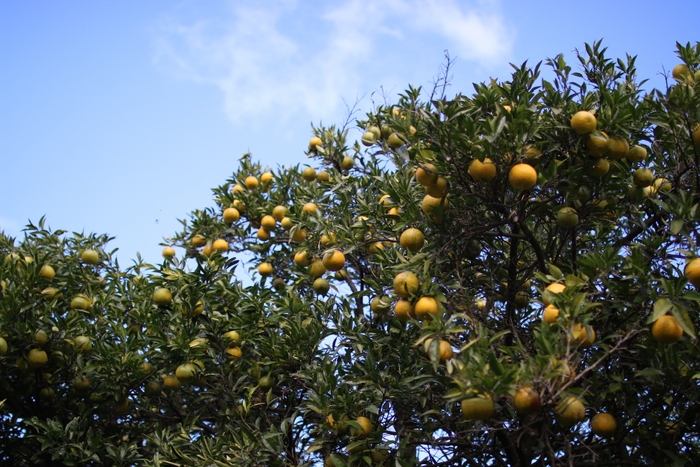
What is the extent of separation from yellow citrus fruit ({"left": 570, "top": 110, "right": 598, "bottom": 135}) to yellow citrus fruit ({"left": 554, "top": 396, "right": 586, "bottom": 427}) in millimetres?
1474

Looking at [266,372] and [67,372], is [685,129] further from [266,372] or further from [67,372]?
[67,372]

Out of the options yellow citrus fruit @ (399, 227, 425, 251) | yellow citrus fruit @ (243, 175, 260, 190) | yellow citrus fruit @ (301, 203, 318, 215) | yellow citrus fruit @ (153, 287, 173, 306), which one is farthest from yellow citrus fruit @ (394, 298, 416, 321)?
yellow citrus fruit @ (243, 175, 260, 190)

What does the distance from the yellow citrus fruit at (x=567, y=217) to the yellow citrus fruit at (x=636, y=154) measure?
47cm

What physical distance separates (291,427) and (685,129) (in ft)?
9.88

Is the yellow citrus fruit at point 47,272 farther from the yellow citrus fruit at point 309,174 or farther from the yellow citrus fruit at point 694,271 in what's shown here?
the yellow citrus fruit at point 694,271

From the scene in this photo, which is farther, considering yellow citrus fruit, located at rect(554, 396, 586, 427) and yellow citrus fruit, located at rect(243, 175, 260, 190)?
yellow citrus fruit, located at rect(243, 175, 260, 190)

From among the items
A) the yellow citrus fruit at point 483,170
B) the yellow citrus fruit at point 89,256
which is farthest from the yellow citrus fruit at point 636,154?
the yellow citrus fruit at point 89,256

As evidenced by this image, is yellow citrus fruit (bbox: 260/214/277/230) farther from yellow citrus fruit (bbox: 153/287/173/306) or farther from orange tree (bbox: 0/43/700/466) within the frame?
yellow citrus fruit (bbox: 153/287/173/306)

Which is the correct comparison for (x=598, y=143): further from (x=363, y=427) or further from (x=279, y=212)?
(x=279, y=212)

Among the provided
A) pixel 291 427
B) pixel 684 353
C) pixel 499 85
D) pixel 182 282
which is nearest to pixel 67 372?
pixel 182 282

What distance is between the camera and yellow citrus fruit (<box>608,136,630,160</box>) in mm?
3732

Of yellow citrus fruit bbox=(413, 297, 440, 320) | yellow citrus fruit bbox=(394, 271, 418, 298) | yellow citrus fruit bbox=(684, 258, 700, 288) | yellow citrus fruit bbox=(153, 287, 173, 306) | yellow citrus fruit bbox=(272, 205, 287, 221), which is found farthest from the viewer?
yellow citrus fruit bbox=(272, 205, 287, 221)

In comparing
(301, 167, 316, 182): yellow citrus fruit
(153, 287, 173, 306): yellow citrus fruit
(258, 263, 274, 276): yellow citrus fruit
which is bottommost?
(153, 287, 173, 306): yellow citrus fruit

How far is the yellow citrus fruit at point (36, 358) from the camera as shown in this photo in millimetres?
4975
